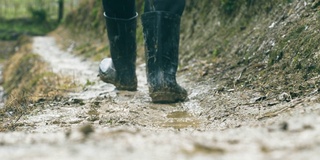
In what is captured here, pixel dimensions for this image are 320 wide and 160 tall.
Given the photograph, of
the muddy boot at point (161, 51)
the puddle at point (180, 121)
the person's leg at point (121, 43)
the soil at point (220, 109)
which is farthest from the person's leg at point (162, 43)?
the person's leg at point (121, 43)

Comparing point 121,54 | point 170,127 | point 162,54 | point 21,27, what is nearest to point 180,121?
point 170,127

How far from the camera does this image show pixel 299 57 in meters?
3.26

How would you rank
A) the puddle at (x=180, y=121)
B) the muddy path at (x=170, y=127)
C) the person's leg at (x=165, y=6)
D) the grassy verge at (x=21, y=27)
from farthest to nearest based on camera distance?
1. the grassy verge at (x=21, y=27)
2. the person's leg at (x=165, y=6)
3. the puddle at (x=180, y=121)
4. the muddy path at (x=170, y=127)

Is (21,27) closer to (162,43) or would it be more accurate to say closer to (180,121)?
(162,43)

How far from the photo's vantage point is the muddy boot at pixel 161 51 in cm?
333

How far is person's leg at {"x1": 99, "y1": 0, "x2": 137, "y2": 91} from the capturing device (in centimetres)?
378

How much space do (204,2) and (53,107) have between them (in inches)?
165

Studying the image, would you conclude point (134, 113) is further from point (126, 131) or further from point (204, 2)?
point (204, 2)

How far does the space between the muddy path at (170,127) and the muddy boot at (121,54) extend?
0.42ft

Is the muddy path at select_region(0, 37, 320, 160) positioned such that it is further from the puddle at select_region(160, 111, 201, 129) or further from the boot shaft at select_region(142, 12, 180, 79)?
the boot shaft at select_region(142, 12, 180, 79)

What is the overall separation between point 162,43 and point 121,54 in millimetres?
678

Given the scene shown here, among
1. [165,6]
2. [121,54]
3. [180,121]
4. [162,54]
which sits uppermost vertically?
[165,6]

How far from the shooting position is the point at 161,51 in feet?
11.0

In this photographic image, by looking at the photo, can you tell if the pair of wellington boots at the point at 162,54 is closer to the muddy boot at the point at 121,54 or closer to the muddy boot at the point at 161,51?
the muddy boot at the point at 161,51
